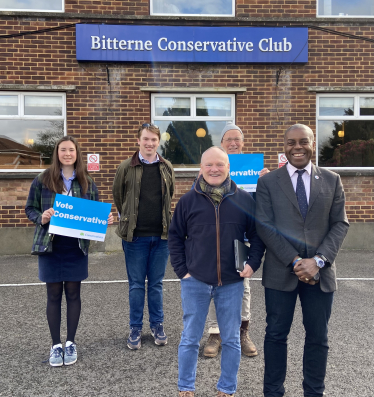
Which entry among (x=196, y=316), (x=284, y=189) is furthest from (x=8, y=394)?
(x=284, y=189)

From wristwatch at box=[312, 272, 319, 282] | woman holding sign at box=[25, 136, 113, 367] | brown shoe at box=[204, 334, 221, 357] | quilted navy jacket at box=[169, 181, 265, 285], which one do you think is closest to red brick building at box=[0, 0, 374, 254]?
woman holding sign at box=[25, 136, 113, 367]

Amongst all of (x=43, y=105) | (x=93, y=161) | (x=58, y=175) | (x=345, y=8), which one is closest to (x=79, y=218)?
(x=58, y=175)

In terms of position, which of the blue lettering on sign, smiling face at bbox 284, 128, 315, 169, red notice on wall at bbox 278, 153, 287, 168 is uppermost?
the blue lettering on sign

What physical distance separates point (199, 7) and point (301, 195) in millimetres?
7003

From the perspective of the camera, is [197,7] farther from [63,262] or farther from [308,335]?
[308,335]

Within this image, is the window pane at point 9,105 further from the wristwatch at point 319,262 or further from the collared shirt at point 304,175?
the wristwatch at point 319,262

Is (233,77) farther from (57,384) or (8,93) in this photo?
(57,384)

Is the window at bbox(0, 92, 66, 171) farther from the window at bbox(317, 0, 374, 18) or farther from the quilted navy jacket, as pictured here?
the quilted navy jacket

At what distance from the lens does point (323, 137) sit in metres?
8.57

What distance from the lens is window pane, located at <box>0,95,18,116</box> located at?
26.4 ft

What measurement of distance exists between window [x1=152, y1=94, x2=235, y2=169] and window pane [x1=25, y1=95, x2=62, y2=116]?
77.3 inches

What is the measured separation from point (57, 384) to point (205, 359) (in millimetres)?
1180

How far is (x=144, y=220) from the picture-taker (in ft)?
11.8

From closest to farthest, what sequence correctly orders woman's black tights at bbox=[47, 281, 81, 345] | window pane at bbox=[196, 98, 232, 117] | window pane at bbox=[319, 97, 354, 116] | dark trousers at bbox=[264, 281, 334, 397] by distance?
dark trousers at bbox=[264, 281, 334, 397] < woman's black tights at bbox=[47, 281, 81, 345] < window pane at bbox=[196, 98, 232, 117] < window pane at bbox=[319, 97, 354, 116]
